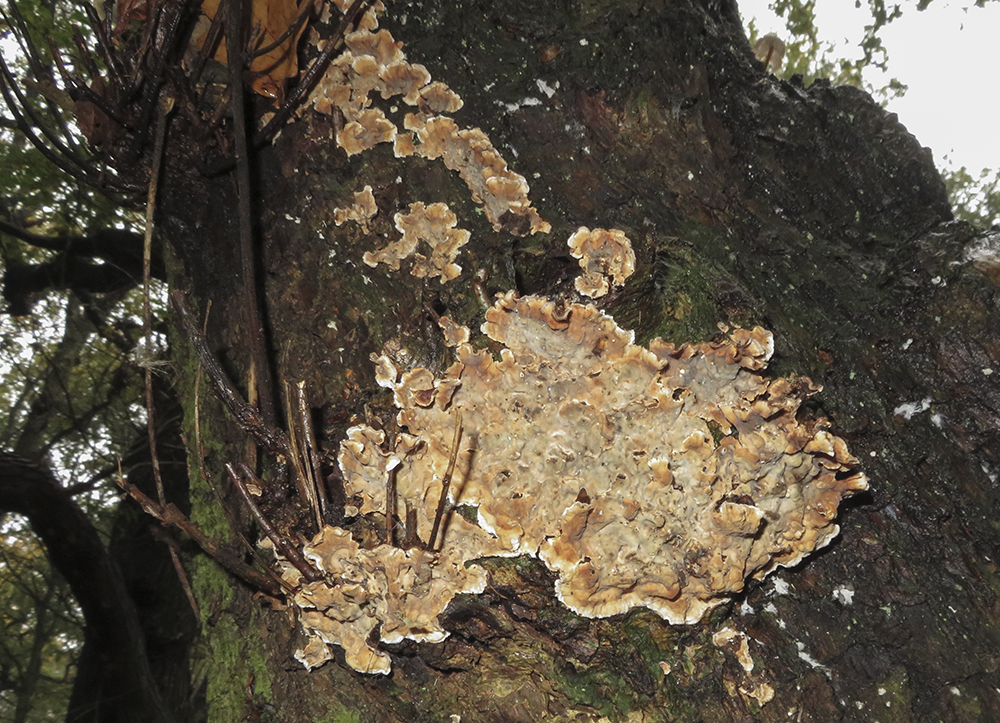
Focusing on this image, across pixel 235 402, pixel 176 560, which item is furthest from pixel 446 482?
pixel 176 560

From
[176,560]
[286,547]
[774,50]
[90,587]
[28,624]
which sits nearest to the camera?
[286,547]

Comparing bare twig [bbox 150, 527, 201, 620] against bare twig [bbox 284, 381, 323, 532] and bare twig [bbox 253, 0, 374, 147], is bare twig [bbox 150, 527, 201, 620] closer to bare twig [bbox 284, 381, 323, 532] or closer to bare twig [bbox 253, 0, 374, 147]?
bare twig [bbox 284, 381, 323, 532]

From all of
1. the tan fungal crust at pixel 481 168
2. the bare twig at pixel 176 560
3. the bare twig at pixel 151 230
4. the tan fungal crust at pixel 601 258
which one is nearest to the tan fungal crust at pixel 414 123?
the tan fungal crust at pixel 481 168

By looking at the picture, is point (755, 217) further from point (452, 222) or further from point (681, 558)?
point (681, 558)

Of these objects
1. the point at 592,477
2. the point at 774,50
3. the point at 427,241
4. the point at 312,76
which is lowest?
the point at 592,477

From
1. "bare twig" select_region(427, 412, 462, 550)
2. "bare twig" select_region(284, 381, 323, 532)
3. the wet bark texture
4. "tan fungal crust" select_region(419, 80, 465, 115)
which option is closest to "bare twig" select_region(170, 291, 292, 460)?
"bare twig" select_region(284, 381, 323, 532)

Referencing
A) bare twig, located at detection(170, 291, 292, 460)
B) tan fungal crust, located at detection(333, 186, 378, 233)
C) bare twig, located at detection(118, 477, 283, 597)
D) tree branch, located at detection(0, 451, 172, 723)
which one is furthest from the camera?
tree branch, located at detection(0, 451, 172, 723)

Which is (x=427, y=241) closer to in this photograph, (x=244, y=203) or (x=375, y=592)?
(x=244, y=203)
